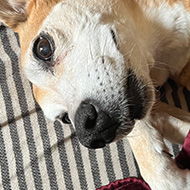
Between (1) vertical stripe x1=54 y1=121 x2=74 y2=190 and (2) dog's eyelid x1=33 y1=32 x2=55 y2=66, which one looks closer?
(2) dog's eyelid x1=33 y1=32 x2=55 y2=66

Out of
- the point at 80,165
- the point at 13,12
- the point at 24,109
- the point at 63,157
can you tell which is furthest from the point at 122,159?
the point at 13,12

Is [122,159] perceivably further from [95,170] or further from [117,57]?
[117,57]

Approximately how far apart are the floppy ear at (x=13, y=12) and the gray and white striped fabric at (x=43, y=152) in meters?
0.46

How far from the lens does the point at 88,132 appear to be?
1.05 metres

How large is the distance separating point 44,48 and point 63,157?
79cm

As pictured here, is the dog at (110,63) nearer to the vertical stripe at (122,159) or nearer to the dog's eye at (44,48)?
the dog's eye at (44,48)

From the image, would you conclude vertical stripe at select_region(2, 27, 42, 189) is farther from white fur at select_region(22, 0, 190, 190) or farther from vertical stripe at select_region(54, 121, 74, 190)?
white fur at select_region(22, 0, 190, 190)

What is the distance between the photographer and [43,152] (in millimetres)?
1771

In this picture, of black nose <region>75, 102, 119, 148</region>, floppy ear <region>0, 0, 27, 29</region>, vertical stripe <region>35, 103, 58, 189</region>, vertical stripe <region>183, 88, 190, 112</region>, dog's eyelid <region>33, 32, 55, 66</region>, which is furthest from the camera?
vertical stripe <region>35, 103, 58, 189</region>

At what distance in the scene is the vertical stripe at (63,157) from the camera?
1733 millimetres

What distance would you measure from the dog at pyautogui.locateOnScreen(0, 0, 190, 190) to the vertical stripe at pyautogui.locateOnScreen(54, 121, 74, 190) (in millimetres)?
279

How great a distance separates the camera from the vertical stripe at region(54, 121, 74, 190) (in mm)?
1733

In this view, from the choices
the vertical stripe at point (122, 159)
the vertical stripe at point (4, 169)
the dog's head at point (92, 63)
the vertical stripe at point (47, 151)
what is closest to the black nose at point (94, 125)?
the dog's head at point (92, 63)

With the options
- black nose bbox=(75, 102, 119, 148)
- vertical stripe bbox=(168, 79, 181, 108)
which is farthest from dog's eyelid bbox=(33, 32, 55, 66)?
vertical stripe bbox=(168, 79, 181, 108)
